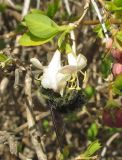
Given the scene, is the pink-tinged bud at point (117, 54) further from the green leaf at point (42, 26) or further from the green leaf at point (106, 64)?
the green leaf at point (42, 26)

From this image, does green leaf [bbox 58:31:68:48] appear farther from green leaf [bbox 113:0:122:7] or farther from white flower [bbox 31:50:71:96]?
green leaf [bbox 113:0:122:7]

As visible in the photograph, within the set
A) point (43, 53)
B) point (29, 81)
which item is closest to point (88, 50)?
point (43, 53)

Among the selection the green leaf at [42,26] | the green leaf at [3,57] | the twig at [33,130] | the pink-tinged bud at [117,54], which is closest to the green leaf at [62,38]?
the green leaf at [42,26]

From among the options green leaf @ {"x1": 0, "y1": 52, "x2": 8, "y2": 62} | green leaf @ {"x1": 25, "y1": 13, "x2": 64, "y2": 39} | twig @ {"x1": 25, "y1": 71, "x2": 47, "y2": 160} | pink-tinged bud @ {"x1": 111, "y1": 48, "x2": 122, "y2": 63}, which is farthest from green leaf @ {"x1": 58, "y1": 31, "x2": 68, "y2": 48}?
twig @ {"x1": 25, "y1": 71, "x2": 47, "y2": 160}

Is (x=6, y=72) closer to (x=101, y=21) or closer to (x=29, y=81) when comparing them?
(x=29, y=81)

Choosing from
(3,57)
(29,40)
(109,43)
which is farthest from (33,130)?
(109,43)

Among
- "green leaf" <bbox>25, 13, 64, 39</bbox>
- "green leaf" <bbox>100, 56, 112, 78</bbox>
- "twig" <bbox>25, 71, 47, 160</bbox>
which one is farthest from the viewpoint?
"twig" <bbox>25, 71, 47, 160</bbox>

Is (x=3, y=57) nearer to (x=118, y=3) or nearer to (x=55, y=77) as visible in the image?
(x=55, y=77)
